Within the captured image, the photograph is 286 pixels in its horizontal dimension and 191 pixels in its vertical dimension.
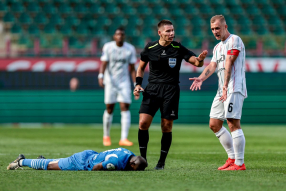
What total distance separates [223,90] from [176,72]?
2.61 ft

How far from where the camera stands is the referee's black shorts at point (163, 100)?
688 centimetres

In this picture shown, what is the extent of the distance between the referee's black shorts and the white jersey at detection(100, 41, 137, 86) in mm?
4465

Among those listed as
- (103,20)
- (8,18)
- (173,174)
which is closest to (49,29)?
(8,18)

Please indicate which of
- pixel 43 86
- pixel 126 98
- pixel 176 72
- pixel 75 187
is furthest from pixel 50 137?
pixel 75 187

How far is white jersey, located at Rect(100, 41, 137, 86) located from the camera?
37.2 feet

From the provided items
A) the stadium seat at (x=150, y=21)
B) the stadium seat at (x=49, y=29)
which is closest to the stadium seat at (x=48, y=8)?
the stadium seat at (x=49, y=29)

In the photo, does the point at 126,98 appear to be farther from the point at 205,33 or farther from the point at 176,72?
the point at 205,33

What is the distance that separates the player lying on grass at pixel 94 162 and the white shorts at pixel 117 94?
489 cm

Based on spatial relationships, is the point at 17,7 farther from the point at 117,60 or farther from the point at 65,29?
the point at 117,60

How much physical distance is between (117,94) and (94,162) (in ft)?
17.5

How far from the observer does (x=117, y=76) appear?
37.7 ft

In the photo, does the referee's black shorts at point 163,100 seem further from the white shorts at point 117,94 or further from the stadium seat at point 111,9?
the stadium seat at point 111,9

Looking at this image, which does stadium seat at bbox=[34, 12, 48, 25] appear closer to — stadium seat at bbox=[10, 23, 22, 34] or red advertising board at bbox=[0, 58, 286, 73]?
stadium seat at bbox=[10, 23, 22, 34]

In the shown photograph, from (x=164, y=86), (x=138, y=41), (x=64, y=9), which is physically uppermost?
A: (x=64, y=9)
